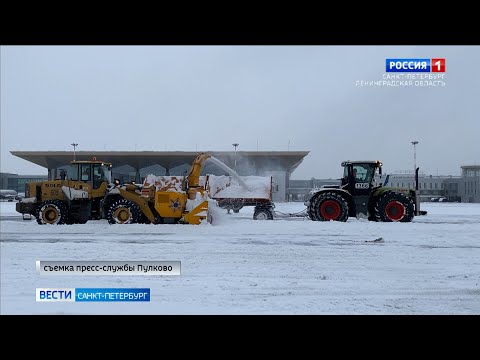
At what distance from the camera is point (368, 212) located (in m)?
14.9

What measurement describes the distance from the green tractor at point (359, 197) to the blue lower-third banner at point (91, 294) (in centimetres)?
1153

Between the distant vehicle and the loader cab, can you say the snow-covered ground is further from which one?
the distant vehicle

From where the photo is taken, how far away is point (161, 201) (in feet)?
41.9

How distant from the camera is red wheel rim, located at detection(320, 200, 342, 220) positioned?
14812mm

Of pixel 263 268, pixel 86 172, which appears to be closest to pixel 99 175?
pixel 86 172

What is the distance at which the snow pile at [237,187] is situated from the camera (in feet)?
54.9

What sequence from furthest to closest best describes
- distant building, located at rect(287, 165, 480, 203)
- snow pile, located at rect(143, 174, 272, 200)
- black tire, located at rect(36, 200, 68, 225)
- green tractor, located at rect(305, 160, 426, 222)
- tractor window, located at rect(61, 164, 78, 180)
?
1. distant building, located at rect(287, 165, 480, 203)
2. snow pile, located at rect(143, 174, 272, 200)
3. green tractor, located at rect(305, 160, 426, 222)
4. tractor window, located at rect(61, 164, 78, 180)
5. black tire, located at rect(36, 200, 68, 225)

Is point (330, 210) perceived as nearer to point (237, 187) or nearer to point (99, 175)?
point (237, 187)

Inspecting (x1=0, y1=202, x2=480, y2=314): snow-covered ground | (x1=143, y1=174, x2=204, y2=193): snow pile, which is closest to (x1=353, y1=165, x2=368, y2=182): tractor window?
(x1=0, y1=202, x2=480, y2=314): snow-covered ground

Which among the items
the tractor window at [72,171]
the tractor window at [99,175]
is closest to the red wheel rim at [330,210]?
the tractor window at [99,175]

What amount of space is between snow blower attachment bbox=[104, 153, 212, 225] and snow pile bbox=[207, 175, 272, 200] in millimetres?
3314

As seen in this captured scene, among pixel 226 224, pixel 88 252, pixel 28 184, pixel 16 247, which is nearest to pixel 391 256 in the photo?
pixel 88 252

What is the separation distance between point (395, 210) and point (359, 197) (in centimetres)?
133

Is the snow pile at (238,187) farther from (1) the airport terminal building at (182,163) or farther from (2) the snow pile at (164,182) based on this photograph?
(1) the airport terminal building at (182,163)
